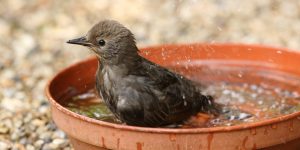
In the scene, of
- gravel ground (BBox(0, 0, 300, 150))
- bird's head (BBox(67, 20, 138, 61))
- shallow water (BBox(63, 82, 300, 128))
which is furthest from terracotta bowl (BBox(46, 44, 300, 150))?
gravel ground (BBox(0, 0, 300, 150))

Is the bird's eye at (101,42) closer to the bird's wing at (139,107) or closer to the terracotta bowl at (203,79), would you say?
the bird's wing at (139,107)

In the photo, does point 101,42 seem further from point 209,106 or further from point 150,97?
point 209,106

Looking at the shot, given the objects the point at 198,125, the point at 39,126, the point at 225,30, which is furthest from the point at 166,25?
the point at 198,125

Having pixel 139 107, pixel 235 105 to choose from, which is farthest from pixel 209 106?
pixel 139 107

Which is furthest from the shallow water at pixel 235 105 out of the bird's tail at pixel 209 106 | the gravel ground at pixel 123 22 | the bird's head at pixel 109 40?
the gravel ground at pixel 123 22

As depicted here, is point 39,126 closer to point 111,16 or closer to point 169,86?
point 169,86

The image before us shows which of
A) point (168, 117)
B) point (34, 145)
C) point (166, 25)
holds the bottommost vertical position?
point (34, 145)

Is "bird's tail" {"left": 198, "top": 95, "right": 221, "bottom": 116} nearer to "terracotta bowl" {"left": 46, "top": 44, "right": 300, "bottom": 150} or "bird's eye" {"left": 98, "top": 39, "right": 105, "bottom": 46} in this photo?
"terracotta bowl" {"left": 46, "top": 44, "right": 300, "bottom": 150}
